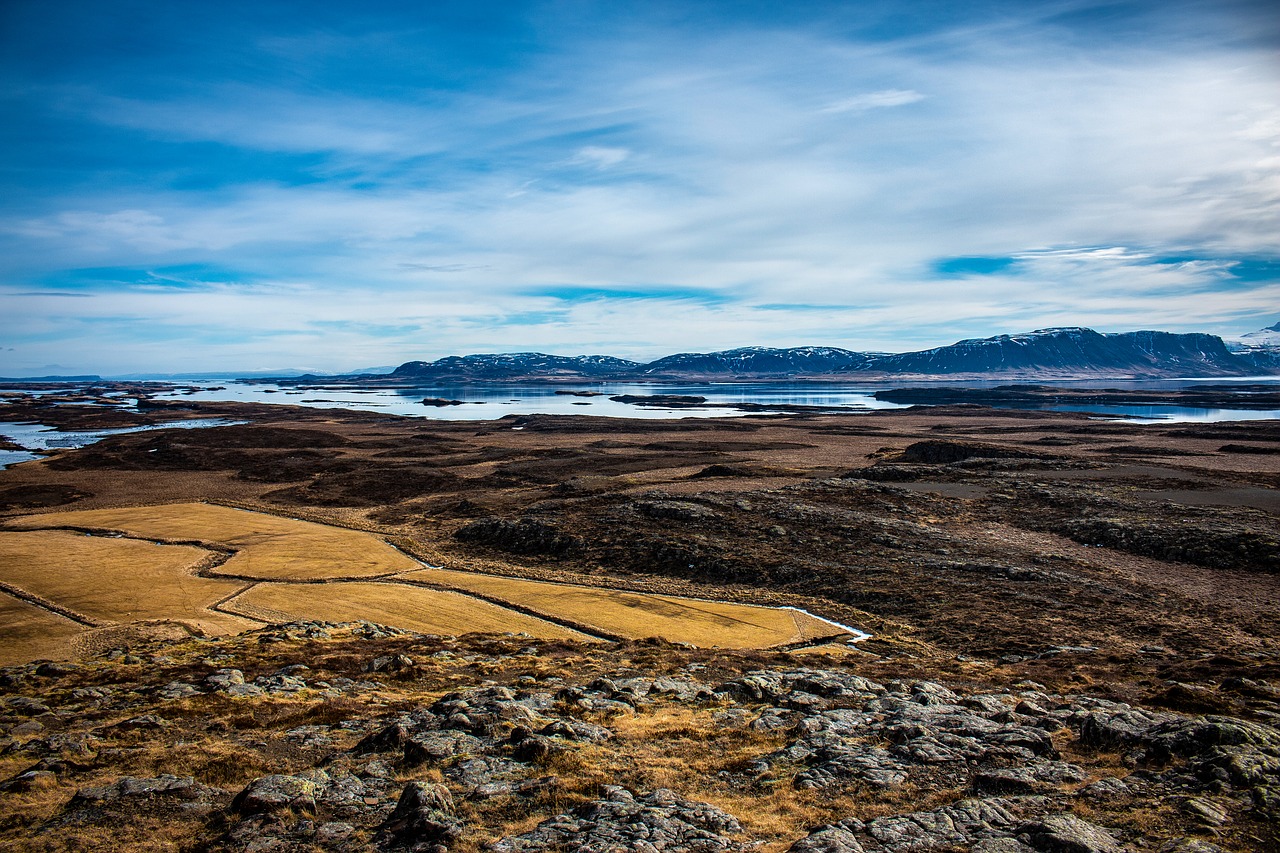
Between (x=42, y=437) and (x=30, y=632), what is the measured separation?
113 metres

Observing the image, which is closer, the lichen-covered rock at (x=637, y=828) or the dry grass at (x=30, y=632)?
the lichen-covered rock at (x=637, y=828)

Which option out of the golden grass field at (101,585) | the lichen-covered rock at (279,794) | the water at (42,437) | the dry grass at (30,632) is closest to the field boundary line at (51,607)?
the golden grass field at (101,585)

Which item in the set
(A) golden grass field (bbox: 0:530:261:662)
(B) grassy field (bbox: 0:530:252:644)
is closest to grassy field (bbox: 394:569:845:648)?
(B) grassy field (bbox: 0:530:252:644)

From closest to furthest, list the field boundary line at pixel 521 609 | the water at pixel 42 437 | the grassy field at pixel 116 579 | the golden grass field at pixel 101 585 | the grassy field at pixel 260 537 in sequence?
the golden grass field at pixel 101 585, the field boundary line at pixel 521 609, the grassy field at pixel 116 579, the grassy field at pixel 260 537, the water at pixel 42 437

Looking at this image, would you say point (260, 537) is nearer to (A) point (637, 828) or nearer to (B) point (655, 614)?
(B) point (655, 614)

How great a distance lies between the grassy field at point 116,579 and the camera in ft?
96.4

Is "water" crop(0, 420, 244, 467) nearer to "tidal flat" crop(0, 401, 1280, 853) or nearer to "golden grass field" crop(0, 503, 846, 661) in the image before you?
"tidal flat" crop(0, 401, 1280, 853)

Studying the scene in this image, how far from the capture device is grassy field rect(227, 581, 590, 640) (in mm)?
29703

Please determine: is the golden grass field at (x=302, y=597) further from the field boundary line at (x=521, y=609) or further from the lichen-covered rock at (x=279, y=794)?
the lichen-covered rock at (x=279, y=794)

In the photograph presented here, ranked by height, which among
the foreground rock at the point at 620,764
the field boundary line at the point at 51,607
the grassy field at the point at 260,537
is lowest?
the grassy field at the point at 260,537

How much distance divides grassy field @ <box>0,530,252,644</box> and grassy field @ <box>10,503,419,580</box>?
251cm

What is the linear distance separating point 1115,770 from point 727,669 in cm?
1107

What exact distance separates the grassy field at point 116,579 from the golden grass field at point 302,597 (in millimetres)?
61

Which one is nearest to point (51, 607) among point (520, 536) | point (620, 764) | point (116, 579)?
point (116, 579)
